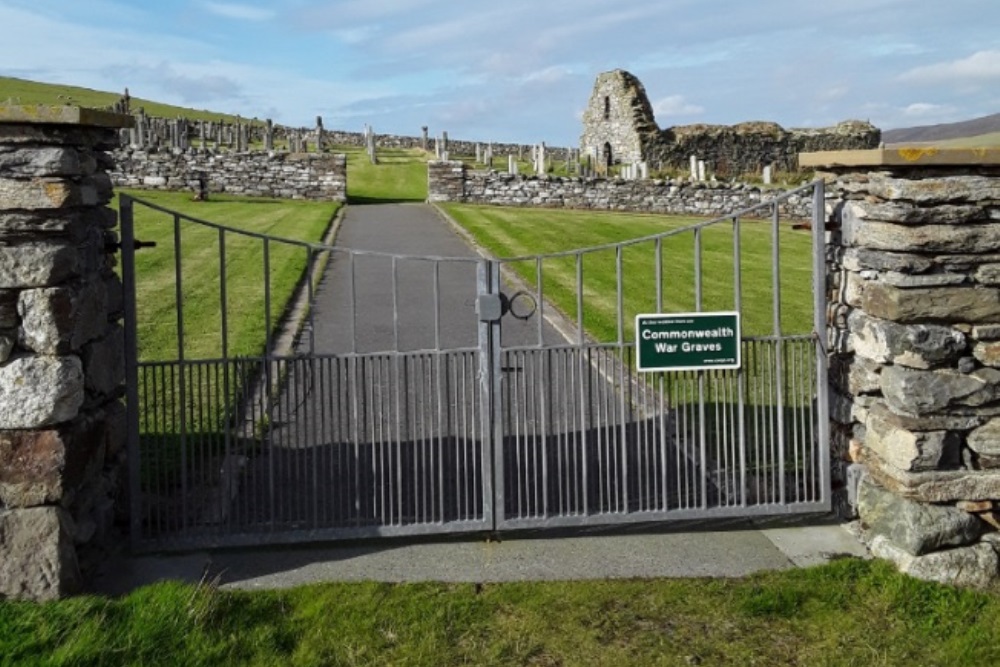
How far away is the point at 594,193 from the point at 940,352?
78.8ft

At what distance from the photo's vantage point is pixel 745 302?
14820 millimetres

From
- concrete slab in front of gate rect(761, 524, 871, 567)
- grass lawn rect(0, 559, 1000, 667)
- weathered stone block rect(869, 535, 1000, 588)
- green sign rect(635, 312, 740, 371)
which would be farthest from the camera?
green sign rect(635, 312, 740, 371)

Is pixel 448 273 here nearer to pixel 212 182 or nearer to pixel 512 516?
pixel 512 516

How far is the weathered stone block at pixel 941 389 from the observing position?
5.65 m

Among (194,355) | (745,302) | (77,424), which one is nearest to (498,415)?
(77,424)

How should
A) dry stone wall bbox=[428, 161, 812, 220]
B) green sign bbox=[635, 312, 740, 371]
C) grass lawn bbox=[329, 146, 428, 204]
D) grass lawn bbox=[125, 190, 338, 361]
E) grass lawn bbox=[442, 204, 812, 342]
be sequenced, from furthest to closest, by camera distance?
grass lawn bbox=[329, 146, 428, 204]
dry stone wall bbox=[428, 161, 812, 220]
grass lawn bbox=[442, 204, 812, 342]
grass lawn bbox=[125, 190, 338, 361]
green sign bbox=[635, 312, 740, 371]

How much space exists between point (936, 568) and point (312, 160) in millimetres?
24859

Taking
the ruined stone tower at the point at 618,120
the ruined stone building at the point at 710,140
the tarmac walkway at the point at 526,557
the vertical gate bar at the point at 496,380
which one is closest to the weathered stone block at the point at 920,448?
the tarmac walkway at the point at 526,557

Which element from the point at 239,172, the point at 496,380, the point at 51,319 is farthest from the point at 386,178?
the point at 51,319

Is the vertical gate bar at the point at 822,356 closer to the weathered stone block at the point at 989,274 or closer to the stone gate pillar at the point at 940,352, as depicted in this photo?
the stone gate pillar at the point at 940,352

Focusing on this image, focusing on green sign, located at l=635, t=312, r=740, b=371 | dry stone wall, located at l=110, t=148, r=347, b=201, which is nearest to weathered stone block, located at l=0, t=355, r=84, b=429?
green sign, located at l=635, t=312, r=740, b=371

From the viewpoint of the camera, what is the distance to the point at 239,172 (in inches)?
1136

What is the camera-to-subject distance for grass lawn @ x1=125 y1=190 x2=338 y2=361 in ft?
36.5

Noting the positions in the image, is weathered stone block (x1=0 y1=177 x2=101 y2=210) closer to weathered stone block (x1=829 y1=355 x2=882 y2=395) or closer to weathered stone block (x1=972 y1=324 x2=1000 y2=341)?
weathered stone block (x1=829 y1=355 x2=882 y2=395)
